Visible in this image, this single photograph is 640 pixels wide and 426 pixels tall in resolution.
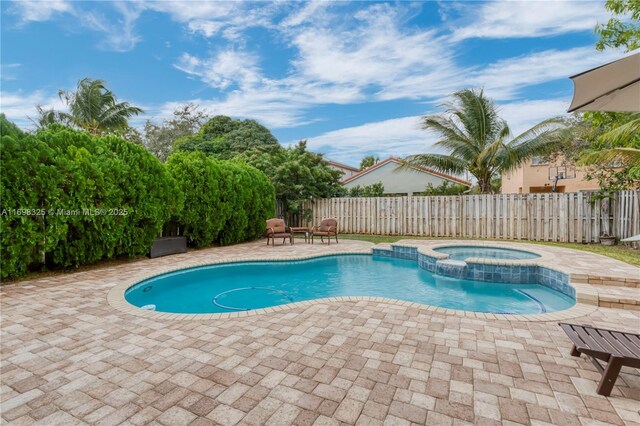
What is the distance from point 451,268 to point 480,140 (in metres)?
8.16

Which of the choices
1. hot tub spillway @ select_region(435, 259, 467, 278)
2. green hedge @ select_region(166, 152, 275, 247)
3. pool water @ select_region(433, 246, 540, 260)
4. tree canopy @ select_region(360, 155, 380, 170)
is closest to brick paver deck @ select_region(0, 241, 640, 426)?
hot tub spillway @ select_region(435, 259, 467, 278)

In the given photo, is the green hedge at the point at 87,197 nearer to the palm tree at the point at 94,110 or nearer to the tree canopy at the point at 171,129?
the palm tree at the point at 94,110

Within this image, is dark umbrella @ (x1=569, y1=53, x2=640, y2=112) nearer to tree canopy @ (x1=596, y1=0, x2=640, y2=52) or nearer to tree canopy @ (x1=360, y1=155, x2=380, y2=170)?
tree canopy @ (x1=596, y1=0, x2=640, y2=52)

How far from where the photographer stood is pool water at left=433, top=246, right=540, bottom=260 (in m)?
8.36

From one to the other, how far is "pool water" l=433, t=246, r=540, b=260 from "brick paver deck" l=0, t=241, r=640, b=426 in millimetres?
4417

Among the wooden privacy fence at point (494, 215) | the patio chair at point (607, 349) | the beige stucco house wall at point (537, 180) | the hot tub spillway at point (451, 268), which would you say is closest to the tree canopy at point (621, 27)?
the wooden privacy fence at point (494, 215)

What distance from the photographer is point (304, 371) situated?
2.58 meters

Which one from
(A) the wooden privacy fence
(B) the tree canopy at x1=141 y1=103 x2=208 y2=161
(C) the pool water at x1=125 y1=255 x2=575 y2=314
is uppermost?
(B) the tree canopy at x1=141 y1=103 x2=208 y2=161

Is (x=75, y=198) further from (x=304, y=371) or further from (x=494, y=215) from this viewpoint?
(x=494, y=215)

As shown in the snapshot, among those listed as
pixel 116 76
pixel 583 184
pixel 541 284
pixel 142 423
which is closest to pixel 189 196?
pixel 142 423

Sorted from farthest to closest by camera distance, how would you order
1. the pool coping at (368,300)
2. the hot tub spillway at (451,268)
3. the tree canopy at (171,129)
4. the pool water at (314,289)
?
the tree canopy at (171,129), the hot tub spillway at (451,268), the pool water at (314,289), the pool coping at (368,300)

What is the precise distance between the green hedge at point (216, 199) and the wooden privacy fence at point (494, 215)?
392 centimetres

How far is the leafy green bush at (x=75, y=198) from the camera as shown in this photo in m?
5.52

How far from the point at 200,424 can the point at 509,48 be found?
13743 mm
